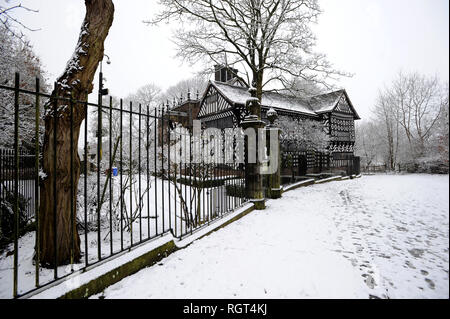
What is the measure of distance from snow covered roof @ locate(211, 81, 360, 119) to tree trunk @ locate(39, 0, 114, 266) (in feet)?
41.5

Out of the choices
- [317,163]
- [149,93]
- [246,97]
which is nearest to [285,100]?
[246,97]

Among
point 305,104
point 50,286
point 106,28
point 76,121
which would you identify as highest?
point 305,104

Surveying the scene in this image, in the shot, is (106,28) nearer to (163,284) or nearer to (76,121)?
(76,121)

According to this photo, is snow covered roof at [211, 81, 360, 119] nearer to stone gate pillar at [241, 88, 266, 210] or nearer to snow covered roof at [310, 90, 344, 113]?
snow covered roof at [310, 90, 344, 113]

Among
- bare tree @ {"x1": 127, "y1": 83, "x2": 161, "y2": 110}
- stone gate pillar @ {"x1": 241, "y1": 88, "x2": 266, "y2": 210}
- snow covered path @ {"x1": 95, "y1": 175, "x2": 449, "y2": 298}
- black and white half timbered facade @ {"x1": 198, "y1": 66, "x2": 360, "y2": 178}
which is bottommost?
snow covered path @ {"x1": 95, "y1": 175, "x2": 449, "y2": 298}

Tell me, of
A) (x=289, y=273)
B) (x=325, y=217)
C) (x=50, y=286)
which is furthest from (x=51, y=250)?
(x=325, y=217)

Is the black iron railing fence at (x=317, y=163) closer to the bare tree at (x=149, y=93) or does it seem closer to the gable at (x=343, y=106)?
the gable at (x=343, y=106)

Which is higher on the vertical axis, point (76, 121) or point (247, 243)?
point (76, 121)

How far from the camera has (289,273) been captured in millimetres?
2334

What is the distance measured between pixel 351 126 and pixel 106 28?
2612 cm

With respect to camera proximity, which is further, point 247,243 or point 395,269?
point 247,243

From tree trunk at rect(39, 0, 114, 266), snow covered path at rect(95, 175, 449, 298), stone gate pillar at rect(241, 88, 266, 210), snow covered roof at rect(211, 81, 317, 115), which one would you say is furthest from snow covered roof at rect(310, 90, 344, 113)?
tree trunk at rect(39, 0, 114, 266)

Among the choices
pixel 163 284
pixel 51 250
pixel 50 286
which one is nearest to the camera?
pixel 50 286

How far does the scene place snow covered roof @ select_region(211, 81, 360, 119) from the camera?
53.9ft
